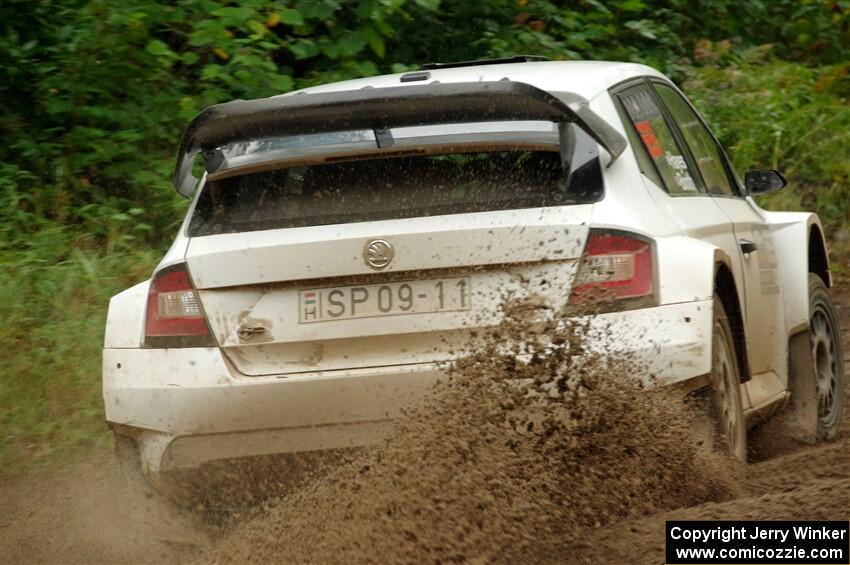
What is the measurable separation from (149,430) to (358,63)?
18.2ft

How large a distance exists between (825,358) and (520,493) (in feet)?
9.57

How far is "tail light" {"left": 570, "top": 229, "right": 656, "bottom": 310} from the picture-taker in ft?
13.5

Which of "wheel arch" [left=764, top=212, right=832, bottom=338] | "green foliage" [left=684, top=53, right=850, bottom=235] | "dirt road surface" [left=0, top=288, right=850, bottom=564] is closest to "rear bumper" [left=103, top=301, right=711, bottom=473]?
"dirt road surface" [left=0, top=288, right=850, bottom=564]

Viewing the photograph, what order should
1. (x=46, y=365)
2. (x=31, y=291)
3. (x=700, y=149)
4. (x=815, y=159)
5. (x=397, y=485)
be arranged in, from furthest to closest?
(x=815, y=159), (x=31, y=291), (x=46, y=365), (x=700, y=149), (x=397, y=485)

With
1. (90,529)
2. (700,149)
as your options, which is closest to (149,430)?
(90,529)

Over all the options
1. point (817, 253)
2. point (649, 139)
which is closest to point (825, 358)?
point (817, 253)

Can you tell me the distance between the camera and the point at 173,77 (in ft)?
32.0

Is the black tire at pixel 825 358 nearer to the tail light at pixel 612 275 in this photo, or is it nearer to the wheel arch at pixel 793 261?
the wheel arch at pixel 793 261

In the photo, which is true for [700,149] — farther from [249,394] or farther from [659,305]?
[249,394]

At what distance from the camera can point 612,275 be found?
13.6 feet

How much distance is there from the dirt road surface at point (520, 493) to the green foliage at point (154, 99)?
8.01ft

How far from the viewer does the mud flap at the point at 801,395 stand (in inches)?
232

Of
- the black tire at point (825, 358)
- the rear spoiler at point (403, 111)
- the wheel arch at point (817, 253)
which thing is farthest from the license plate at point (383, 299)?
the wheel arch at point (817, 253)

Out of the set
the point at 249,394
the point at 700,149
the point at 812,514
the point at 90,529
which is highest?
the point at 700,149
